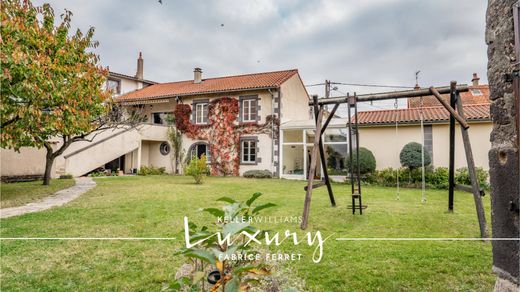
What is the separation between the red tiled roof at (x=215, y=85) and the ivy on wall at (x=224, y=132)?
97 cm

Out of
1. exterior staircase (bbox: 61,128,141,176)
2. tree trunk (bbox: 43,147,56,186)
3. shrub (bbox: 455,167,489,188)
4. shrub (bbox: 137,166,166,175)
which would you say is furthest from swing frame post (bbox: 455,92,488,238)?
shrub (bbox: 137,166,166,175)

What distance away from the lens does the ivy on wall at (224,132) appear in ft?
49.8

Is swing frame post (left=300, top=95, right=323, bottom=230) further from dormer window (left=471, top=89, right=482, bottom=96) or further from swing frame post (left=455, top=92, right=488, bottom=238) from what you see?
dormer window (left=471, top=89, right=482, bottom=96)

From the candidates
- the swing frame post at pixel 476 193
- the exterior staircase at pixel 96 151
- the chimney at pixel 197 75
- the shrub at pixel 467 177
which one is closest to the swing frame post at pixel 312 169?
the swing frame post at pixel 476 193

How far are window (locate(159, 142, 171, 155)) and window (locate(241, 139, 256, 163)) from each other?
4.89 metres

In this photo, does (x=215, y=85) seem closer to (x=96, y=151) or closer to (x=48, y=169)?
(x=96, y=151)

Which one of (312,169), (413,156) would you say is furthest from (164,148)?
(312,169)

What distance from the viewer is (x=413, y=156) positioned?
420 inches

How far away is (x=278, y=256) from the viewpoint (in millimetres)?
2727

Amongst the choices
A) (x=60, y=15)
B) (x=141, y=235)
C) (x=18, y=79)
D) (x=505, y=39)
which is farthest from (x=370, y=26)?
(x=60, y=15)

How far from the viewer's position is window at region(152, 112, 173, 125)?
17.5 metres

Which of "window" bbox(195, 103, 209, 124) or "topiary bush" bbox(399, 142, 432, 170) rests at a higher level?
"window" bbox(195, 103, 209, 124)

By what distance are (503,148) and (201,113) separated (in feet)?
50.6

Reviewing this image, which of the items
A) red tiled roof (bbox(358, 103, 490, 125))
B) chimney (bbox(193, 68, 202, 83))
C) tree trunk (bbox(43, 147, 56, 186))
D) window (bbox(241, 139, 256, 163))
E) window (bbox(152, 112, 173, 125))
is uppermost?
chimney (bbox(193, 68, 202, 83))
